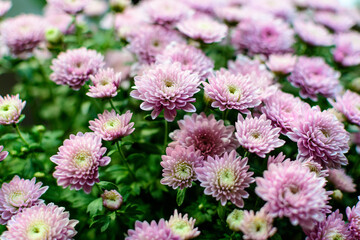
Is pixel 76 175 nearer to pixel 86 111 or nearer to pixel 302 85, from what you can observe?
pixel 86 111

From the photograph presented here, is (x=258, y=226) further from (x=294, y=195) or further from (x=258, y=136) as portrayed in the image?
(x=258, y=136)

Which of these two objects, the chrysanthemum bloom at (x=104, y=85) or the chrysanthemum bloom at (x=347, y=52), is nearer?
the chrysanthemum bloom at (x=104, y=85)

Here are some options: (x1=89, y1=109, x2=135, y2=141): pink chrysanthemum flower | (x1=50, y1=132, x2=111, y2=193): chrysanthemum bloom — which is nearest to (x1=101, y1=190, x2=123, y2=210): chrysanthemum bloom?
(x1=50, y1=132, x2=111, y2=193): chrysanthemum bloom

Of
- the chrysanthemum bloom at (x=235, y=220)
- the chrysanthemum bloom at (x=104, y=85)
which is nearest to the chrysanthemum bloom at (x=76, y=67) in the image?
the chrysanthemum bloom at (x=104, y=85)

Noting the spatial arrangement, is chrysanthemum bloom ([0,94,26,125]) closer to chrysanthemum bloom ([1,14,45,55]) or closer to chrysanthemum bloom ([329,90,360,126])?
chrysanthemum bloom ([1,14,45,55])

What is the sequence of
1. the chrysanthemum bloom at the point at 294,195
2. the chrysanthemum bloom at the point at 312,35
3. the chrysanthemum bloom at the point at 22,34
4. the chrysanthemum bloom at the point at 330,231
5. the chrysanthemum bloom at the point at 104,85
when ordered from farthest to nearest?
1. the chrysanthemum bloom at the point at 312,35
2. the chrysanthemum bloom at the point at 22,34
3. the chrysanthemum bloom at the point at 104,85
4. the chrysanthemum bloom at the point at 330,231
5. the chrysanthemum bloom at the point at 294,195

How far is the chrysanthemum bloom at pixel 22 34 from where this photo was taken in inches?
50.4

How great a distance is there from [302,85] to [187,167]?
2.04ft

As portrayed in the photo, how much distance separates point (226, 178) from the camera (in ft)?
2.66

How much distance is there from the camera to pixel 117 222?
3.03 ft

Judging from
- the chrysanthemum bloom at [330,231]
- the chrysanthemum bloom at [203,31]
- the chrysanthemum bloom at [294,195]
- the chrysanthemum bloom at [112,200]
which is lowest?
the chrysanthemum bloom at [330,231]

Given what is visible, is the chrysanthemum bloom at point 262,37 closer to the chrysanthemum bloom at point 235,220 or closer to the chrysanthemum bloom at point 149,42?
the chrysanthemum bloom at point 149,42

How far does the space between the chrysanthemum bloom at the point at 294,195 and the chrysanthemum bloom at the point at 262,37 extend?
0.74 metres

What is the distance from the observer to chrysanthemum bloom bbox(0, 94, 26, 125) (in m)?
0.91
